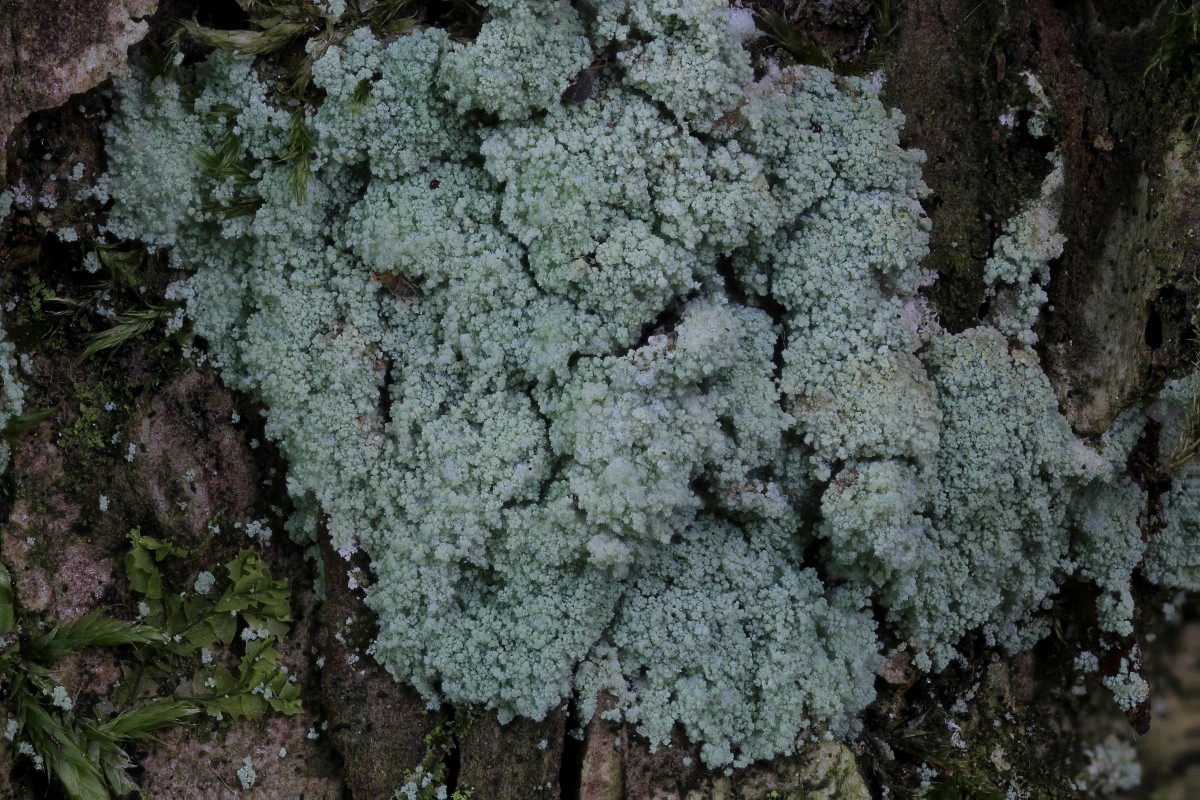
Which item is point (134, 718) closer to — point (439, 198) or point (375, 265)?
point (375, 265)

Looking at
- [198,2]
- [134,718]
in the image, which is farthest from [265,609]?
[198,2]

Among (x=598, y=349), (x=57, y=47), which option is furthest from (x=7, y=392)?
(x=598, y=349)

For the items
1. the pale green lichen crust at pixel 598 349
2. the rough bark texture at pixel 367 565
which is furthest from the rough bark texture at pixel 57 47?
the pale green lichen crust at pixel 598 349

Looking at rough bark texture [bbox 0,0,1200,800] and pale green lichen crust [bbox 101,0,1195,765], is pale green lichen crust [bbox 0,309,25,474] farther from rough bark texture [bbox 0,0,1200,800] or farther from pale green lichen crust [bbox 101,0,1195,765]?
pale green lichen crust [bbox 101,0,1195,765]

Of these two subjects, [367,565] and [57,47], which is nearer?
[57,47]

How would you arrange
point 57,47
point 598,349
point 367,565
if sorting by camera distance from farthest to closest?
point 367,565
point 598,349
point 57,47

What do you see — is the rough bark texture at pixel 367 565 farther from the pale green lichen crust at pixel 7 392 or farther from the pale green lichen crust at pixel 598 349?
the pale green lichen crust at pixel 598 349

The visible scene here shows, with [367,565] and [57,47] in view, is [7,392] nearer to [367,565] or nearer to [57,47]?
[57,47]
